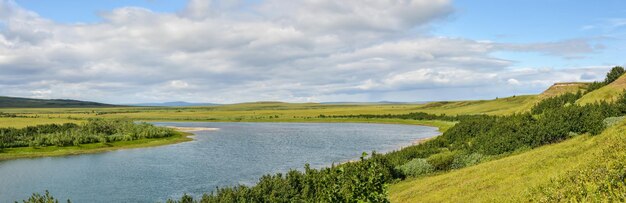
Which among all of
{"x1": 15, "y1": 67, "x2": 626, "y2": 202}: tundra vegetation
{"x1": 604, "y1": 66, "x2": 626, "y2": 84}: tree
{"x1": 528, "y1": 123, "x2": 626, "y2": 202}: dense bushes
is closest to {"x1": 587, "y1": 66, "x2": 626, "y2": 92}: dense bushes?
{"x1": 604, "y1": 66, "x2": 626, "y2": 84}: tree

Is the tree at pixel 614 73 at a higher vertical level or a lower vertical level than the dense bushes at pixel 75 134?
higher

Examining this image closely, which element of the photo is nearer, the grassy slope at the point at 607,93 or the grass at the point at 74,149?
the grassy slope at the point at 607,93

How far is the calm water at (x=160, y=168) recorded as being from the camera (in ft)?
166

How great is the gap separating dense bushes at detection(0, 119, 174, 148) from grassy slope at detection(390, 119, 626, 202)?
79741mm

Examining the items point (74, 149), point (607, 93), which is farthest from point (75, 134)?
point (607, 93)

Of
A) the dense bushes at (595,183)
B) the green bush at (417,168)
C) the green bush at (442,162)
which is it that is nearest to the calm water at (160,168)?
the green bush at (417,168)

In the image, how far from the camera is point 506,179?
2859 cm

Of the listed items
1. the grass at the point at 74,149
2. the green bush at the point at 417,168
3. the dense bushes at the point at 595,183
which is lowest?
the grass at the point at 74,149

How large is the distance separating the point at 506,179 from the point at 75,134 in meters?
93.1

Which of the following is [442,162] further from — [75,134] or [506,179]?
[75,134]

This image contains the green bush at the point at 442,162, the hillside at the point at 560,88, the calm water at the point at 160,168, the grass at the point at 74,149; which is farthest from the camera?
the hillside at the point at 560,88

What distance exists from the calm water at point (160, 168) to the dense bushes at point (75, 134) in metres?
12.1

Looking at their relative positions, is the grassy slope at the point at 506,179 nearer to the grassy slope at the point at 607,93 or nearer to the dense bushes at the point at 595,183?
the dense bushes at the point at 595,183

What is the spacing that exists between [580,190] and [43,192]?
54669mm
